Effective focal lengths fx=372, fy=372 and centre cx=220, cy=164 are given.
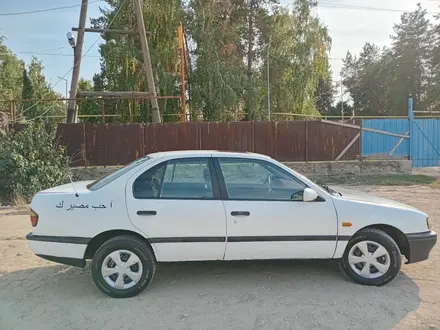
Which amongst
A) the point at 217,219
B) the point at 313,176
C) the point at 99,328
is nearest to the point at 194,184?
the point at 217,219

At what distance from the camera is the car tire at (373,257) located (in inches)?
157

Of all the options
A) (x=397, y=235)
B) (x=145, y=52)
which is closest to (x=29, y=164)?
(x=145, y=52)

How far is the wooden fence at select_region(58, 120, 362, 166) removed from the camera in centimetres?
1248

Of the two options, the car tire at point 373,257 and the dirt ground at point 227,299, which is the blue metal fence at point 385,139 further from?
the car tire at point 373,257

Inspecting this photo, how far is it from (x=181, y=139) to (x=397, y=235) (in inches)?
362

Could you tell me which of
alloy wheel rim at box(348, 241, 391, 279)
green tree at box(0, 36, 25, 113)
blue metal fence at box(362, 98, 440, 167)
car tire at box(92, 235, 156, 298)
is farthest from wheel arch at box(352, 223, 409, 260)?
green tree at box(0, 36, 25, 113)

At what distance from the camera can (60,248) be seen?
3762mm

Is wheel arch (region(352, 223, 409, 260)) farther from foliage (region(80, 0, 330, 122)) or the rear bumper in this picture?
foliage (region(80, 0, 330, 122))

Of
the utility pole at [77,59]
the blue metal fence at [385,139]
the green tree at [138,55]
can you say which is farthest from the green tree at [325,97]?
the utility pole at [77,59]

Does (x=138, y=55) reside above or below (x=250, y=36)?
below

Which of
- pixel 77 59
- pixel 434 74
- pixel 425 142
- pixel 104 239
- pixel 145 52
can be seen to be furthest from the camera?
pixel 434 74

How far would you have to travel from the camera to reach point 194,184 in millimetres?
3963

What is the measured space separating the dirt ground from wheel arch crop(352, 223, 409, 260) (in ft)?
1.25

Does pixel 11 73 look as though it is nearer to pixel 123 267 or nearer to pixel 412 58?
pixel 123 267
